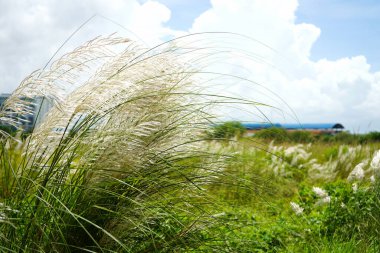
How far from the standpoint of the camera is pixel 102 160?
279cm

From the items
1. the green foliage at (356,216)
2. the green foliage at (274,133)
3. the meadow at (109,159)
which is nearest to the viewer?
the meadow at (109,159)

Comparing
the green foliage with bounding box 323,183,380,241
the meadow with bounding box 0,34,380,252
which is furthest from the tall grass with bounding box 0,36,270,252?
the green foliage with bounding box 323,183,380,241

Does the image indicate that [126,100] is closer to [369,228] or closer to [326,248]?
[326,248]

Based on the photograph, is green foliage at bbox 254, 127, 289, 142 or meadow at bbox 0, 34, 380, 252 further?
green foliage at bbox 254, 127, 289, 142

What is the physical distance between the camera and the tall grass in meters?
2.83

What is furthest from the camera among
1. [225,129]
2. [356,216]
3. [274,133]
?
[356,216]

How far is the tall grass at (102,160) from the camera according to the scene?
9.27 feet

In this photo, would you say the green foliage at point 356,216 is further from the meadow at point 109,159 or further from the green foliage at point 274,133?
the meadow at point 109,159

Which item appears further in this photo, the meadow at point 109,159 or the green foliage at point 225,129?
the green foliage at point 225,129

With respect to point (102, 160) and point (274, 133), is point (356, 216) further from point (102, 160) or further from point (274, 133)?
point (102, 160)

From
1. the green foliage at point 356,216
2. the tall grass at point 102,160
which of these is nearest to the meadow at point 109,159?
the tall grass at point 102,160

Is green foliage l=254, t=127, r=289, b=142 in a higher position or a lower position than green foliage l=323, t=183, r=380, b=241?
higher

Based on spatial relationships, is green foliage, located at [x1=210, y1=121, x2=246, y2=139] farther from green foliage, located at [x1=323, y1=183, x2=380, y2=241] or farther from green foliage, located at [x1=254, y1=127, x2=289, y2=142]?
green foliage, located at [x1=323, y1=183, x2=380, y2=241]

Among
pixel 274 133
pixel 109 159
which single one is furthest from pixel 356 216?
pixel 109 159
